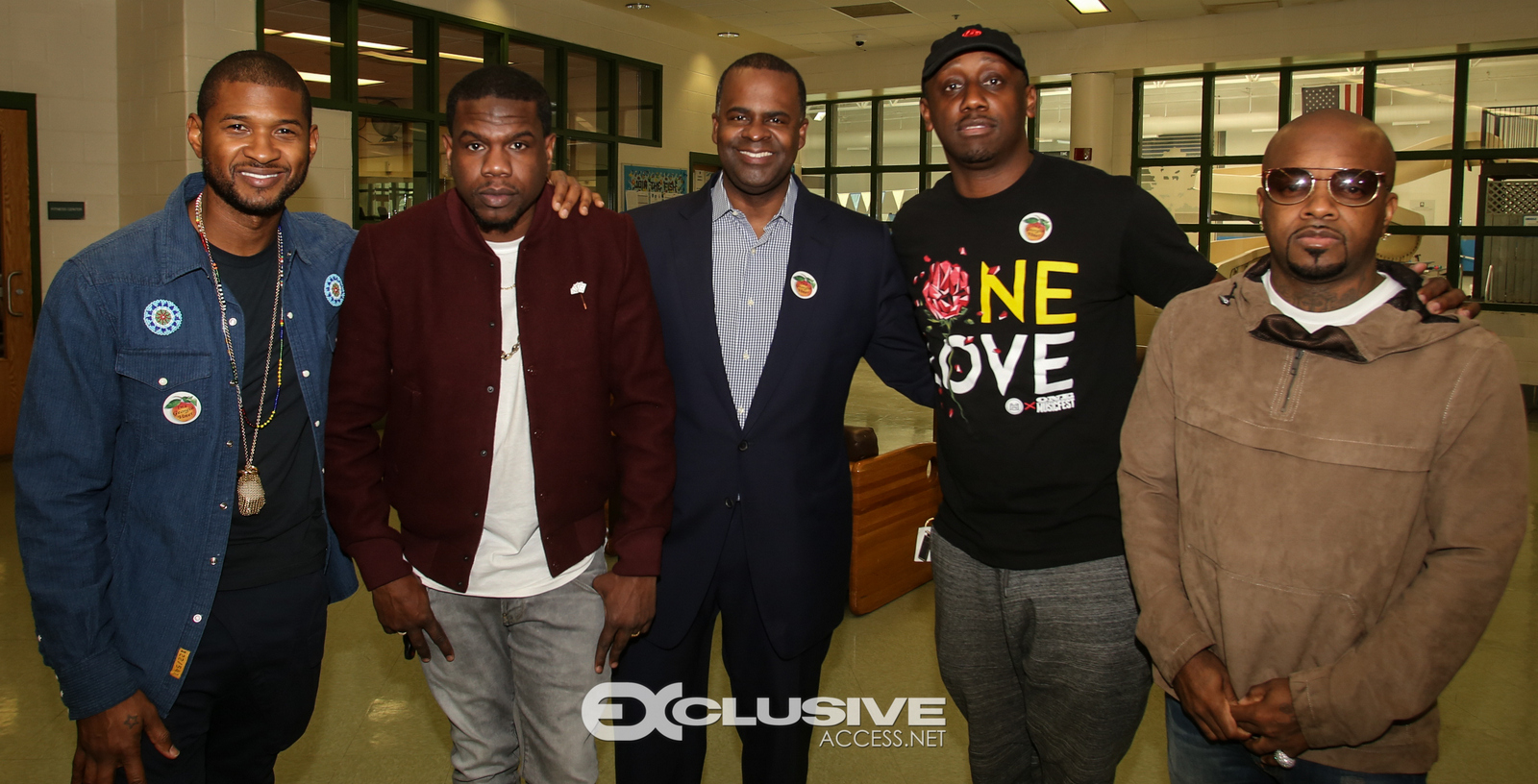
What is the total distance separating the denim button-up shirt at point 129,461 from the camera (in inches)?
69.0

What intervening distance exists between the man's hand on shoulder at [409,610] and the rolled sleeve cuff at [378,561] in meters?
0.02

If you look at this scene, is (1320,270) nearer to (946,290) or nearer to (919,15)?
(946,290)

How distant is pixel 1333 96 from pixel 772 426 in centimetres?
1159

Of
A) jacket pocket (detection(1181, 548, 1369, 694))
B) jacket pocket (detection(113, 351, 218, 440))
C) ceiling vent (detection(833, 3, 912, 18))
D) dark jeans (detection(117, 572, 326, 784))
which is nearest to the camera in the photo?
jacket pocket (detection(1181, 548, 1369, 694))

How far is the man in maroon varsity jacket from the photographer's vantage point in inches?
79.1

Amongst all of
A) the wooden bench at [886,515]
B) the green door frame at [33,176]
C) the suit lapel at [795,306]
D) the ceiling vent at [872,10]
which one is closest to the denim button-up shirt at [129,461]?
the suit lapel at [795,306]

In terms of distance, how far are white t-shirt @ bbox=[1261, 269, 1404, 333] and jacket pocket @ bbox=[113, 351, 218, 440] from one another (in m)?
1.94

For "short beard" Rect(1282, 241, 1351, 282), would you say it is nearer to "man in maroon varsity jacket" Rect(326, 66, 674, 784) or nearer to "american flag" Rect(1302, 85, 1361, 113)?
"man in maroon varsity jacket" Rect(326, 66, 674, 784)

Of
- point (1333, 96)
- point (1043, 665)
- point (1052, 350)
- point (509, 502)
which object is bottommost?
point (1043, 665)

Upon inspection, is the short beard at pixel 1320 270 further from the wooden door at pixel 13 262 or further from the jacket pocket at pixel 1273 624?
the wooden door at pixel 13 262

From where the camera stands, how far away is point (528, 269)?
206 cm

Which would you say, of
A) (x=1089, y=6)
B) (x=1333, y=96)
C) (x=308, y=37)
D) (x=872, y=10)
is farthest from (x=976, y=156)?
(x=1333, y=96)

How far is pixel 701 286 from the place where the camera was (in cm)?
224

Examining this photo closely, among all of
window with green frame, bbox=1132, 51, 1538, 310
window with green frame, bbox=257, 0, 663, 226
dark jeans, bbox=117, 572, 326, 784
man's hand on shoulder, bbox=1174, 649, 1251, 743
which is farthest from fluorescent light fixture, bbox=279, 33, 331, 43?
window with green frame, bbox=1132, 51, 1538, 310
